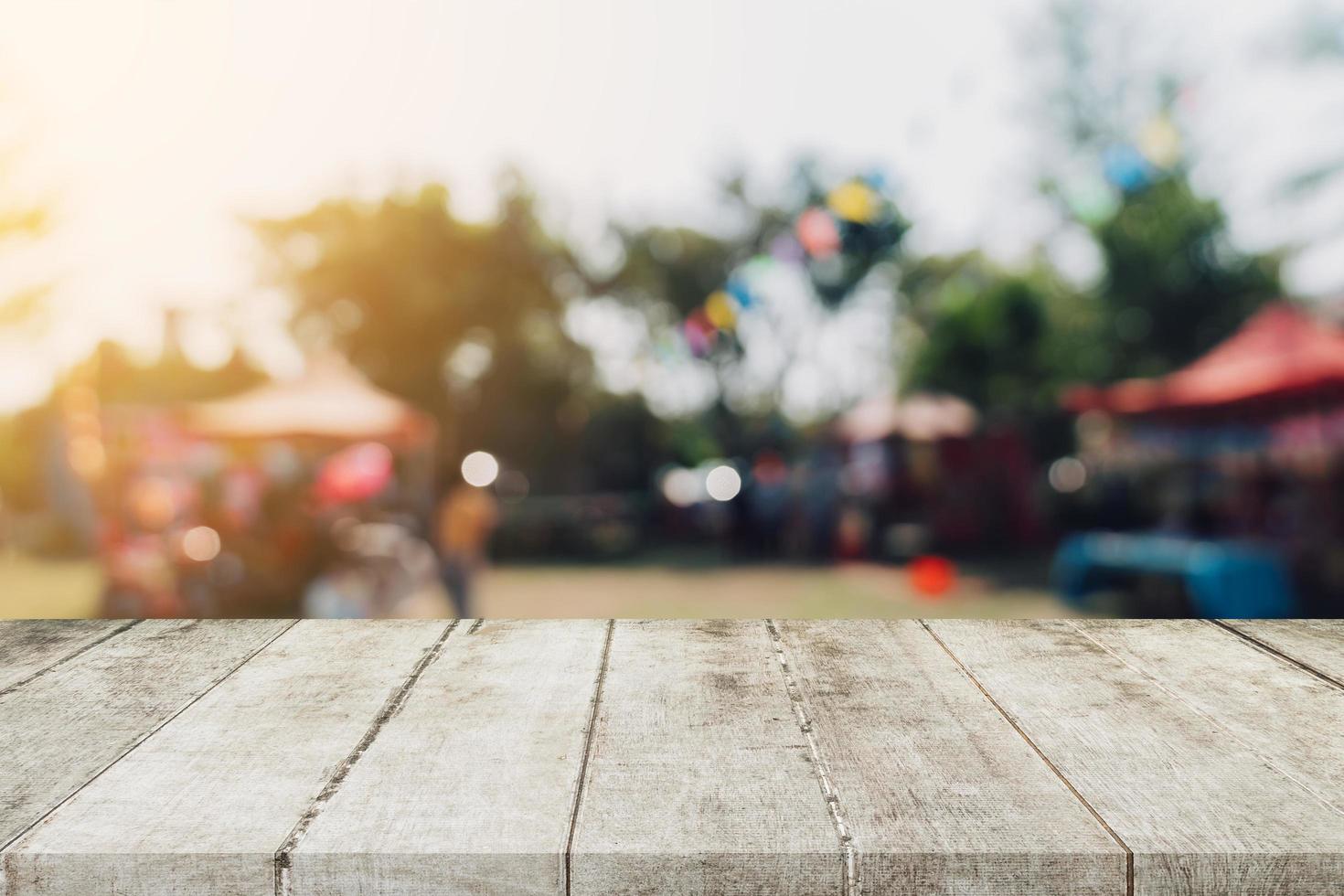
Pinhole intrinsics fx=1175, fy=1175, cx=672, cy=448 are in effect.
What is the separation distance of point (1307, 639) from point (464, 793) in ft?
3.84

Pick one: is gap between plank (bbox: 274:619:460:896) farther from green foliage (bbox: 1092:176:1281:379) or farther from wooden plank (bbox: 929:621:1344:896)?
green foliage (bbox: 1092:176:1281:379)

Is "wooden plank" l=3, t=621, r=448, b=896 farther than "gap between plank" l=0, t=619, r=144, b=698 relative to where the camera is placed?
No

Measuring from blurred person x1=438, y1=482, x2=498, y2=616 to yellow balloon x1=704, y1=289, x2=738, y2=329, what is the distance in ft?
50.5

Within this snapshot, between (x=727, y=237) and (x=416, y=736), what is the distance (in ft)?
85.6

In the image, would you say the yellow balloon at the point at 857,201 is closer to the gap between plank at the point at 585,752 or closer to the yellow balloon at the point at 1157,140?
the yellow balloon at the point at 1157,140

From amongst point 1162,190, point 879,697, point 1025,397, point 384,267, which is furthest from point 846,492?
point 879,697

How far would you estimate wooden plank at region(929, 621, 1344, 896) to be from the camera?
87 centimetres

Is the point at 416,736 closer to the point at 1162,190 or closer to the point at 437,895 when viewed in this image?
the point at 437,895

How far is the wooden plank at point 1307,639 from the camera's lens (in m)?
1.43

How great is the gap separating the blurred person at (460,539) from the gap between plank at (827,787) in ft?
20.4

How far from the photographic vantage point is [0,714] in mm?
1262

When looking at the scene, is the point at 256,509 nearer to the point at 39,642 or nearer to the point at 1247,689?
the point at 39,642

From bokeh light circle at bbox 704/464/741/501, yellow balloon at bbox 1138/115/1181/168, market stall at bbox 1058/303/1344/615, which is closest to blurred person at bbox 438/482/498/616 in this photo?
market stall at bbox 1058/303/1344/615

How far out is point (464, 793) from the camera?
38.4 inches
